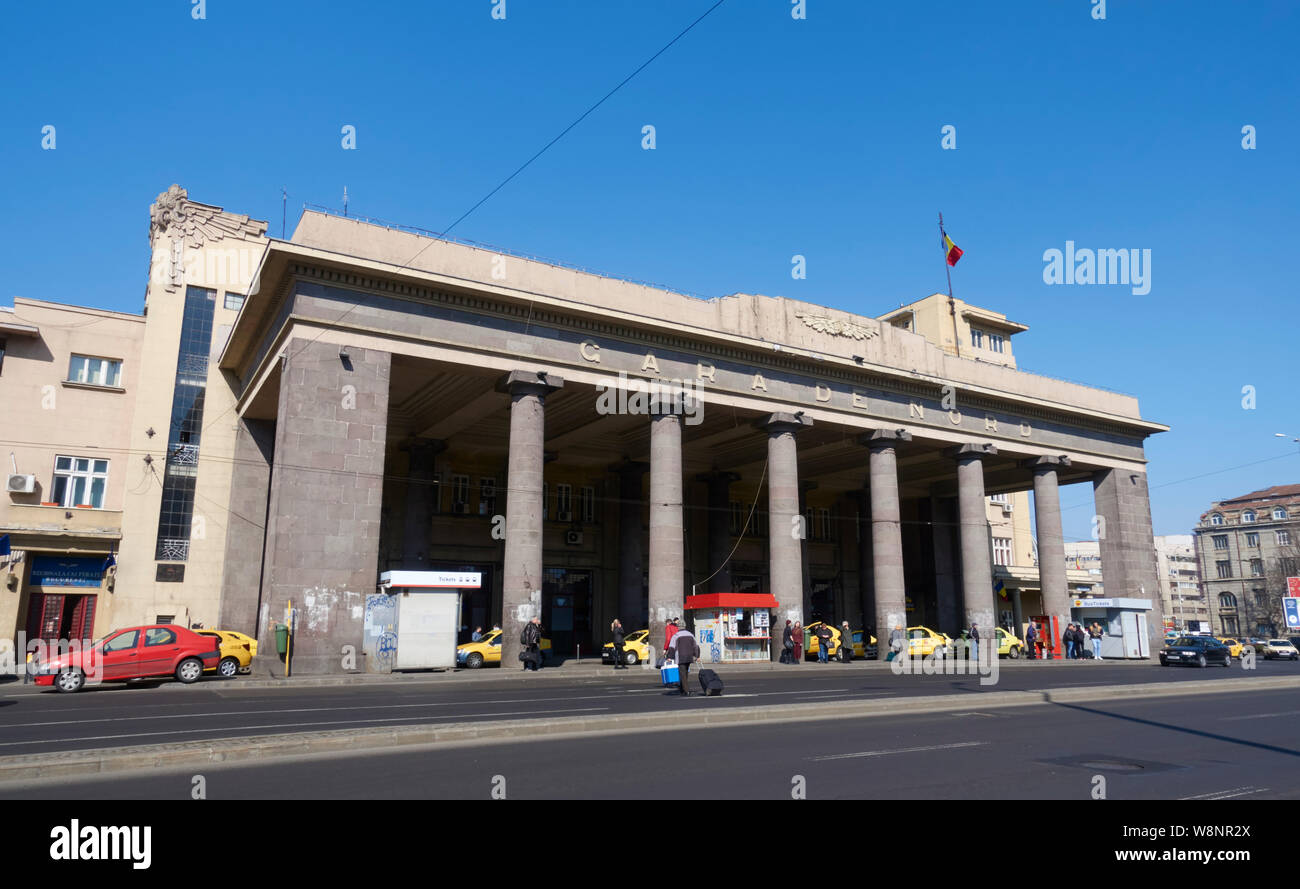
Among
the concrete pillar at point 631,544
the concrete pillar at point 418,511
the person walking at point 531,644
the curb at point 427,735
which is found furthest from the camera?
the concrete pillar at point 631,544

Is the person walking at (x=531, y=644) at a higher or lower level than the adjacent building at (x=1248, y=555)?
lower

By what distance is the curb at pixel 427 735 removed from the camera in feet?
30.2

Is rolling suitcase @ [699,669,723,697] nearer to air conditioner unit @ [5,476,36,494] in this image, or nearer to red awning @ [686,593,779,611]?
red awning @ [686,593,779,611]

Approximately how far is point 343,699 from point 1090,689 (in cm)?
1705

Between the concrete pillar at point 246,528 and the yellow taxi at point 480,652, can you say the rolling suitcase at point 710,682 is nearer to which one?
the yellow taxi at point 480,652

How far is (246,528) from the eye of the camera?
33031 millimetres

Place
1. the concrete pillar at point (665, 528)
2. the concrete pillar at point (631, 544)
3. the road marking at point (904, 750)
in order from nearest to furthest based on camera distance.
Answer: the road marking at point (904, 750)
the concrete pillar at point (665, 528)
the concrete pillar at point (631, 544)

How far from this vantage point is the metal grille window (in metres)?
33.5

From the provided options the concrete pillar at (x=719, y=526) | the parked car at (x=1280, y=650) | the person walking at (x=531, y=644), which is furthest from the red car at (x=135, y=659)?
the parked car at (x=1280, y=650)

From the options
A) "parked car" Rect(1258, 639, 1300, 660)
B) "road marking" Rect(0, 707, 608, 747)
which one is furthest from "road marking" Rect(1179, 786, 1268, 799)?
"parked car" Rect(1258, 639, 1300, 660)

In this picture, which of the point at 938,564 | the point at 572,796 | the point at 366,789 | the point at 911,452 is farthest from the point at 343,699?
the point at 938,564

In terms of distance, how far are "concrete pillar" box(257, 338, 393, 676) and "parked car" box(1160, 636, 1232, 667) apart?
31.8 metres

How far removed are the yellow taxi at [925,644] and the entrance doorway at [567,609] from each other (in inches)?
Result: 612

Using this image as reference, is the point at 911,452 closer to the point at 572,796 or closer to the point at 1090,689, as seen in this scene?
the point at 1090,689
